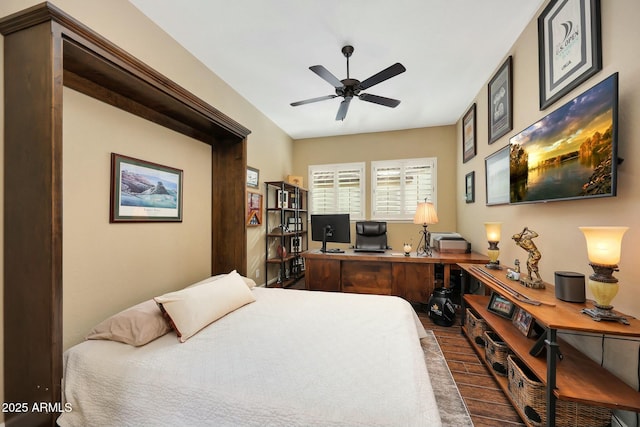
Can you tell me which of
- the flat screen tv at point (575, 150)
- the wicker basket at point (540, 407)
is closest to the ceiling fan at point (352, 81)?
the flat screen tv at point (575, 150)

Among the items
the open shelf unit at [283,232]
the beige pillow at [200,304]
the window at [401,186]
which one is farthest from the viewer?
the window at [401,186]

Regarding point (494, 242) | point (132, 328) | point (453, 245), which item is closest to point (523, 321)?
point (494, 242)

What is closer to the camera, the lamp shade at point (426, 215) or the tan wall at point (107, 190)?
the tan wall at point (107, 190)

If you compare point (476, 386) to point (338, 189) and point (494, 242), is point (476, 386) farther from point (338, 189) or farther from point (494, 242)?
point (338, 189)

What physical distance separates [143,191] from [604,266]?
297 centimetres

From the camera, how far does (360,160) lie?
4973 mm

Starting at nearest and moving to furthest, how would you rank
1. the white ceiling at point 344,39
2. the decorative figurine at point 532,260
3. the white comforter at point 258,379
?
the white comforter at point 258,379 < the decorative figurine at point 532,260 < the white ceiling at point 344,39

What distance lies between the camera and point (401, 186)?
4.76 meters

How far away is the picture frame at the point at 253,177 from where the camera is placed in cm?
358

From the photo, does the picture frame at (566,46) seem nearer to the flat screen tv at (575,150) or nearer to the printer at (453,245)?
the flat screen tv at (575,150)

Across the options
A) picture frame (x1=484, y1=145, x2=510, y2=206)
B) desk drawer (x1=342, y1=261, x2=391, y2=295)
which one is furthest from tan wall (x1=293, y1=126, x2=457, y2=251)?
picture frame (x1=484, y1=145, x2=510, y2=206)

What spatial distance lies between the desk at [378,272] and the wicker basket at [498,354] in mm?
1153

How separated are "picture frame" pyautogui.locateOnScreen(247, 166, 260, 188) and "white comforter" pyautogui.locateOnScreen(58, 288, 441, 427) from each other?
2.29 metres

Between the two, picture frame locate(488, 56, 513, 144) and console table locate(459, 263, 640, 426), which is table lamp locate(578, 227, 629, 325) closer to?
console table locate(459, 263, 640, 426)
